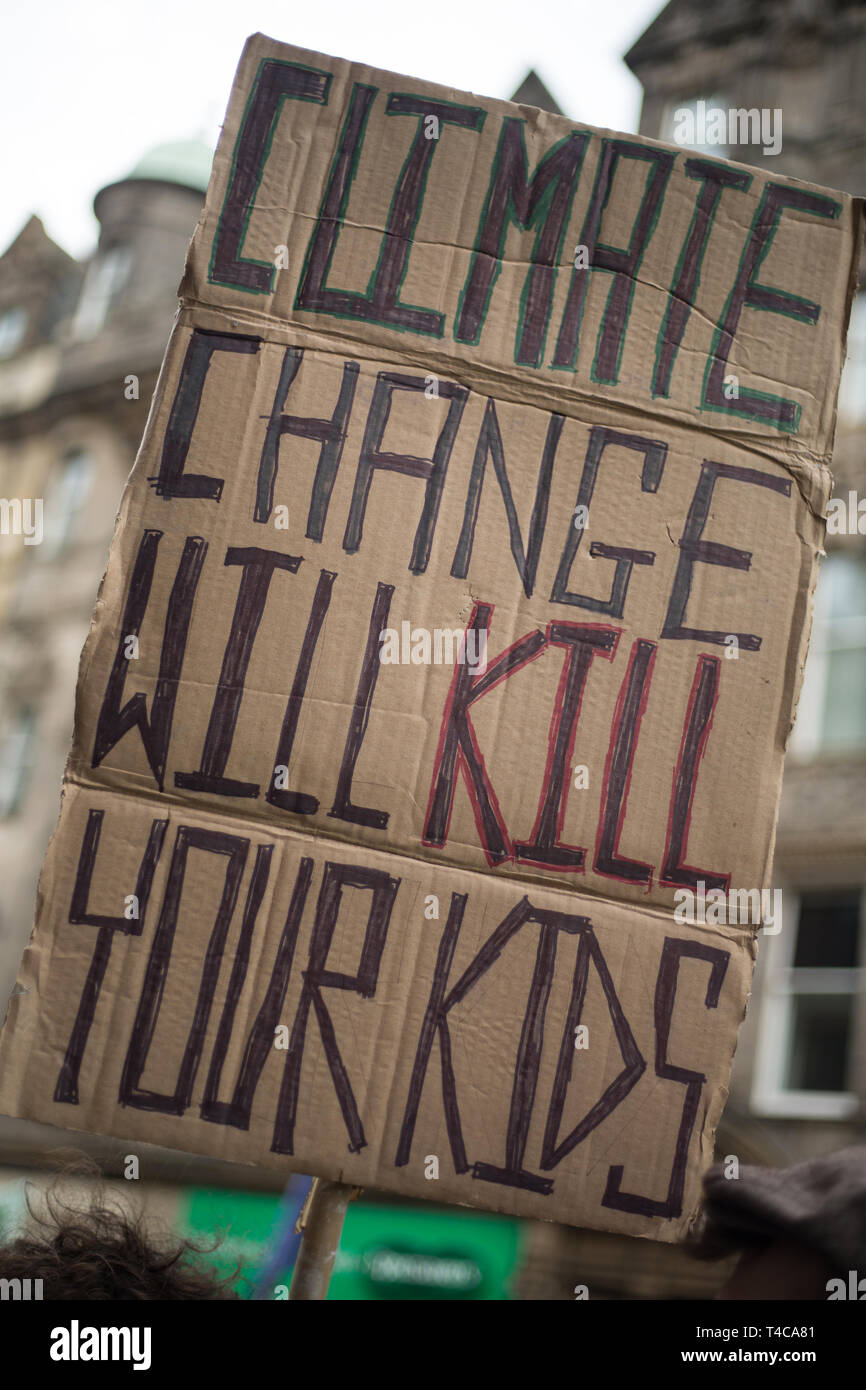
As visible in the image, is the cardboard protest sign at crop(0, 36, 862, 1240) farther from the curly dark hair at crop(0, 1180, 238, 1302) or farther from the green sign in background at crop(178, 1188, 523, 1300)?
the green sign in background at crop(178, 1188, 523, 1300)

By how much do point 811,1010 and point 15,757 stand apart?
8378 mm

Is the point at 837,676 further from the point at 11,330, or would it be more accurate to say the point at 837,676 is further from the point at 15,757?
the point at 11,330

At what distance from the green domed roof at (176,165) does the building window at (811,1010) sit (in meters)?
11.8

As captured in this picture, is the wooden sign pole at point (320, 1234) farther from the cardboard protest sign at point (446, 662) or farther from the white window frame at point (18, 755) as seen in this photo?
the white window frame at point (18, 755)

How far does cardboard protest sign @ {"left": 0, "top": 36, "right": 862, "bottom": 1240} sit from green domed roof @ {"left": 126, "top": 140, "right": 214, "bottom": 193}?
15112mm

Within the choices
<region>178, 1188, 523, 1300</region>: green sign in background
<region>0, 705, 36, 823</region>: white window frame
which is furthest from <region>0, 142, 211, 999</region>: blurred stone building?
<region>178, 1188, 523, 1300</region>: green sign in background

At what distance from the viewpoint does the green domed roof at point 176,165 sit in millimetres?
15992

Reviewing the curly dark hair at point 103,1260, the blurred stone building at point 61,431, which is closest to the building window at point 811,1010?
the curly dark hair at point 103,1260

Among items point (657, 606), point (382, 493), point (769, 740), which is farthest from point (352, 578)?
point (769, 740)

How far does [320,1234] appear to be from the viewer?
1.67 metres

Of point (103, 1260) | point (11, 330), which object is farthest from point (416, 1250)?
point (11, 330)

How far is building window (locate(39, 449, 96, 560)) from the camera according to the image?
1403 cm
